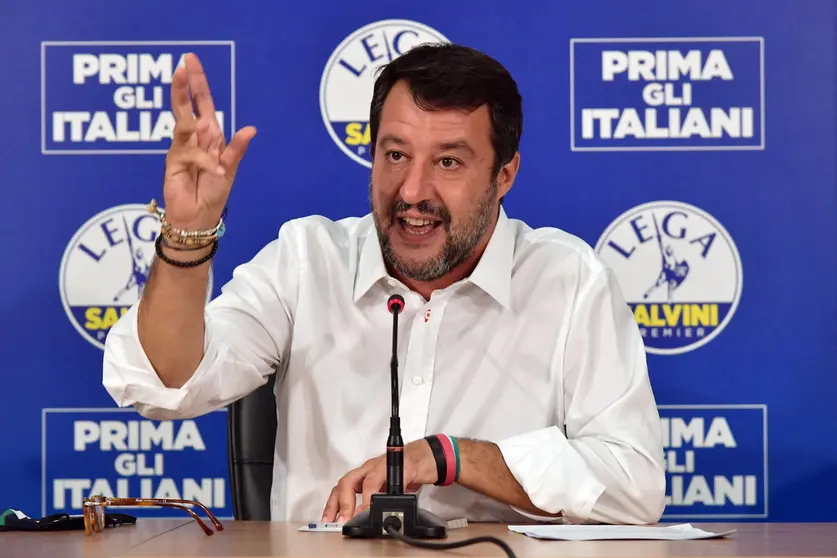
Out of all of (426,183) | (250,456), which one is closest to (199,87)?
(426,183)

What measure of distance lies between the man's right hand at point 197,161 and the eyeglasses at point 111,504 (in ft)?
1.46

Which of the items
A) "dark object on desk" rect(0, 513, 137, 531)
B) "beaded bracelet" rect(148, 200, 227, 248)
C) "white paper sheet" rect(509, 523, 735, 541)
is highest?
"beaded bracelet" rect(148, 200, 227, 248)

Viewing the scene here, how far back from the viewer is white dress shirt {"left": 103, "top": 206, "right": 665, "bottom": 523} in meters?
2.24

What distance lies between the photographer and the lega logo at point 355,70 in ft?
9.30

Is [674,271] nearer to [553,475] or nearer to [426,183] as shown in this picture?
[426,183]

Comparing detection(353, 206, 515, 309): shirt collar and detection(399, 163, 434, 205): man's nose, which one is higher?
detection(399, 163, 434, 205): man's nose

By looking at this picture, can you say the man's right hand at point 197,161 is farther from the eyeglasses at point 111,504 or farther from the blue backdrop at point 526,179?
the blue backdrop at point 526,179

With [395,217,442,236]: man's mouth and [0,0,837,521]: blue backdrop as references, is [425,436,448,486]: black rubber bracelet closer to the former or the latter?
[395,217,442,236]: man's mouth

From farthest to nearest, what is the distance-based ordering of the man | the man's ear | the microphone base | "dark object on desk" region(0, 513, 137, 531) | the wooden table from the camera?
the man's ear, the man, "dark object on desk" region(0, 513, 137, 531), the microphone base, the wooden table

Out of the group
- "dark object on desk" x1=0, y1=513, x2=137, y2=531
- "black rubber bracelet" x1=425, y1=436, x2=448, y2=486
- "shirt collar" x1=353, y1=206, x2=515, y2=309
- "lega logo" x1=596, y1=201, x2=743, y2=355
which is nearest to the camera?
"dark object on desk" x1=0, y1=513, x2=137, y2=531

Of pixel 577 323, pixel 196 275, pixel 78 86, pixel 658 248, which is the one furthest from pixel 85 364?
pixel 658 248

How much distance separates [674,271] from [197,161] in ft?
4.74

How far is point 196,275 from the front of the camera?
1.87m

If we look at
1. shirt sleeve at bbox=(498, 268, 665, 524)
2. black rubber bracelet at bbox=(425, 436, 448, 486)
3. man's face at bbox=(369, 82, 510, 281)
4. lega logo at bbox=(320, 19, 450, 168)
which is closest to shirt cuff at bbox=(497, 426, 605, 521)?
shirt sleeve at bbox=(498, 268, 665, 524)
